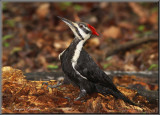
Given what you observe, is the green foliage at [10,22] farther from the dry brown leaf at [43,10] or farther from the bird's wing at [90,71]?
the bird's wing at [90,71]

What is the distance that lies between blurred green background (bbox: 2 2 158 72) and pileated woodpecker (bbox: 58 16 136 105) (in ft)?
11.8

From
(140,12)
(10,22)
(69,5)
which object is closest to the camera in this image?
(10,22)

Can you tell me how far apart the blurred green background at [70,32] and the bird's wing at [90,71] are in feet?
11.4

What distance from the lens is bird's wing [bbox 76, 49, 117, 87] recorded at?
428 cm

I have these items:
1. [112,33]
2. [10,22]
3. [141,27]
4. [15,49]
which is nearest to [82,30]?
[15,49]

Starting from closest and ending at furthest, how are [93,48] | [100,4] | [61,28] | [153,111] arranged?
[153,111]
[93,48]
[61,28]
[100,4]

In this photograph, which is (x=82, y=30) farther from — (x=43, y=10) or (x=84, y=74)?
(x=43, y=10)

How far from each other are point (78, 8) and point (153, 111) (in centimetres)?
919

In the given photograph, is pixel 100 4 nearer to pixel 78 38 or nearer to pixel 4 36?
pixel 4 36

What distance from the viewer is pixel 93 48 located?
9945mm

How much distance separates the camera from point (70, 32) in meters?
11.5

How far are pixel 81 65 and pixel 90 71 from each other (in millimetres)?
206

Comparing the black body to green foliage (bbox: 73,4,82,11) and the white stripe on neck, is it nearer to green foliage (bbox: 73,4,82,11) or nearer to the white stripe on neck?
the white stripe on neck

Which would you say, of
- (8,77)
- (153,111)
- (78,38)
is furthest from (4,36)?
(153,111)
